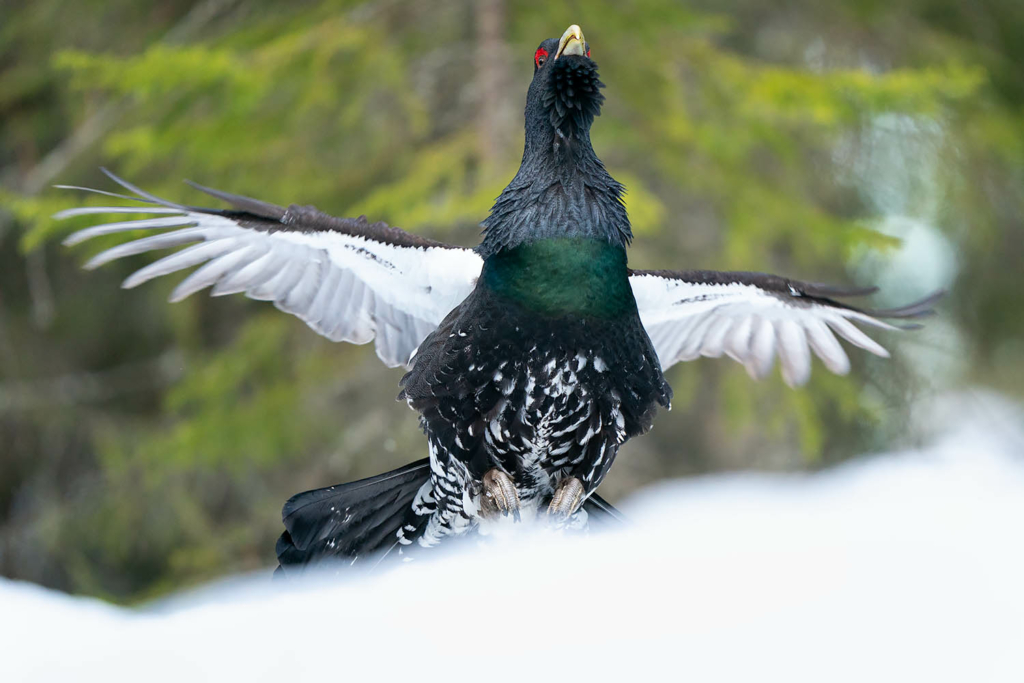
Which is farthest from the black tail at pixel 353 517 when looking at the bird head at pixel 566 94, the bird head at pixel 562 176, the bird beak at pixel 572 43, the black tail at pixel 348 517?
the bird beak at pixel 572 43

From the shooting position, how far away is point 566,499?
327 cm

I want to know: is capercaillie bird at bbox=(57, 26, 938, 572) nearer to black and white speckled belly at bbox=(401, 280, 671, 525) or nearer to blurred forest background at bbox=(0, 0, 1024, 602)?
black and white speckled belly at bbox=(401, 280, 671, 525)

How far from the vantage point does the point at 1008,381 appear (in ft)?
28.9

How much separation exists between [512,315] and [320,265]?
1095 mm

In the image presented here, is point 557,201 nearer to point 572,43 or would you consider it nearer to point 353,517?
point 572,43

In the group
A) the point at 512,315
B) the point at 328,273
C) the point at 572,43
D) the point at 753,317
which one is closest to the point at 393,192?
the point at 328,273

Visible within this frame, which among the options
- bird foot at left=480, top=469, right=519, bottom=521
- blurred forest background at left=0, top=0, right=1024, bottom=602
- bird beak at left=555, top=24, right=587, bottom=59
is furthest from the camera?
blurred forest background at left=0, top=0, right=1024, bottom=602

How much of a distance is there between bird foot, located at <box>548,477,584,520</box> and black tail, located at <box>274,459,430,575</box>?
0.61 m

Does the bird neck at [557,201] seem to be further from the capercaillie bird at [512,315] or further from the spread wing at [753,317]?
the spread wing at [753,317]

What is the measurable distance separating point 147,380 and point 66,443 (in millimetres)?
863

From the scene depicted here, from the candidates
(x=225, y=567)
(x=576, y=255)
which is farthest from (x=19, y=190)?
(x=576, y=255)

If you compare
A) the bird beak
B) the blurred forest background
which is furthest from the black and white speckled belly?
the blurred forest background

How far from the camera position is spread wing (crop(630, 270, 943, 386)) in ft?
12.0

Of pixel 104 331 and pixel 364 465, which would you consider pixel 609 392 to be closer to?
pixel 364 465
